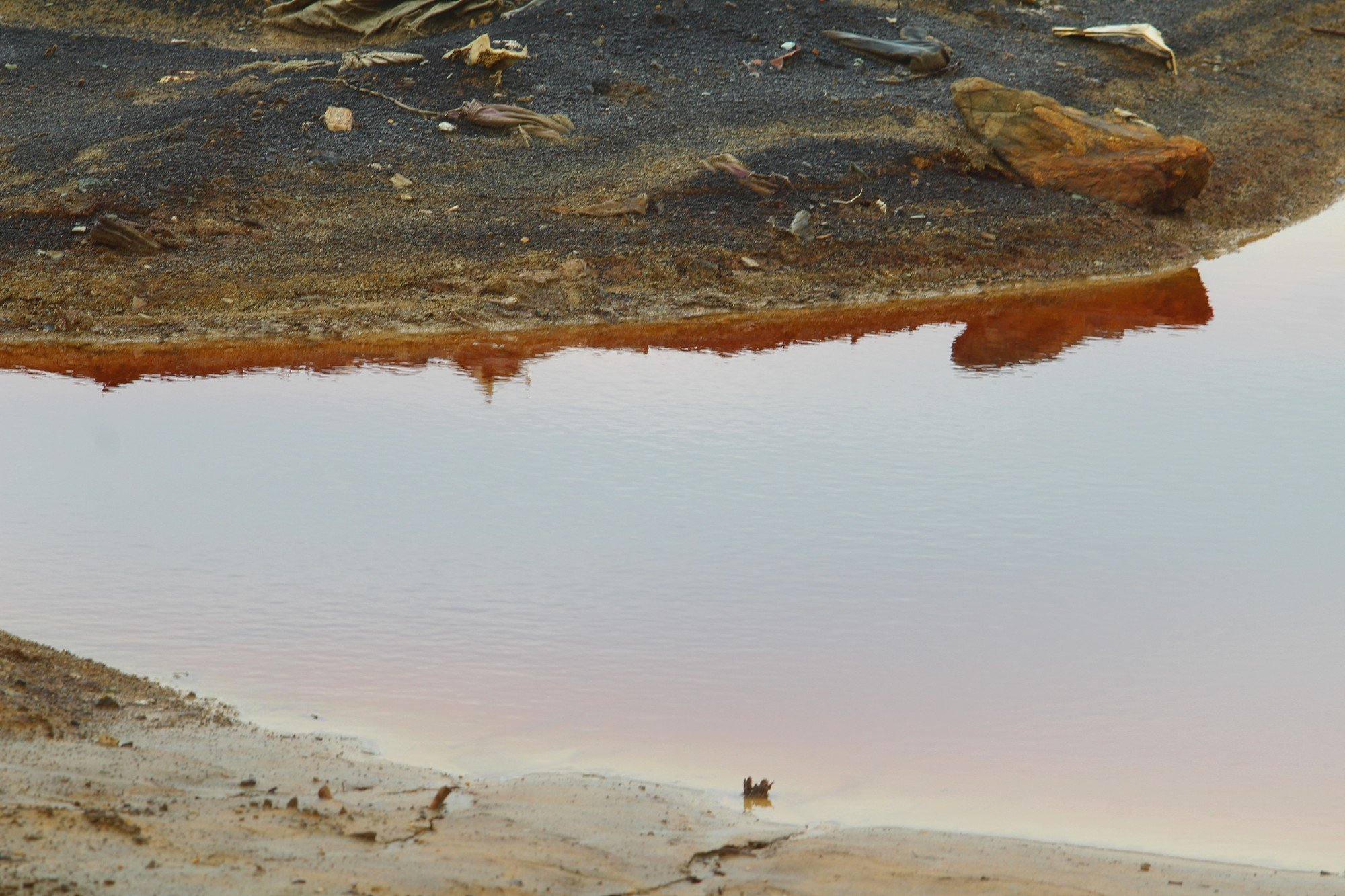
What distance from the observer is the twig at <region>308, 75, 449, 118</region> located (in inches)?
471

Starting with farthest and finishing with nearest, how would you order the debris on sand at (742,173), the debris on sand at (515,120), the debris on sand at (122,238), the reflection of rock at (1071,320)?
the debris on sand at (515,120) → the debris on sand at (742,173) → the debris on sand at (122,238) → the reflection of rock at (1071,320)

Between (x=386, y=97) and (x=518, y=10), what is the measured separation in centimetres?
304

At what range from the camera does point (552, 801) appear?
3814 mm

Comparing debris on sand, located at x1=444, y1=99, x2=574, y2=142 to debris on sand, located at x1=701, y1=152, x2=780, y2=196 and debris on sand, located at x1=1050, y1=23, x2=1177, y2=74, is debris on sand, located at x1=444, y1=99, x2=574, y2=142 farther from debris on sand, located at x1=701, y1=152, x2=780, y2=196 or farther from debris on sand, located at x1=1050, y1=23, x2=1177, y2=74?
debris on sand, located at x1=1050, y1=23, x2=1177, y2=74

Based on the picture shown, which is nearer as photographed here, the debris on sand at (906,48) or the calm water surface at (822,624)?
the calm water surface at (822,624)

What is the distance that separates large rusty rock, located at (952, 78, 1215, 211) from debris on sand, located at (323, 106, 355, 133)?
5.91 metres

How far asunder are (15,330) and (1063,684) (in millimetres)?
7486

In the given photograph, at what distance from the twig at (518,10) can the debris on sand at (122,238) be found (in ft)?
19.8

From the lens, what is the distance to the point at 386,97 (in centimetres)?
1213

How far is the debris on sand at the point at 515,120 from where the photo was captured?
1190 centimetres

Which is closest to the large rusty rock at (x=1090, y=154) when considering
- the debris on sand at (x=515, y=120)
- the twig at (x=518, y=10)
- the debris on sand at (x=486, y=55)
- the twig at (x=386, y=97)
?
the debris on sand at (x=515, y=120)

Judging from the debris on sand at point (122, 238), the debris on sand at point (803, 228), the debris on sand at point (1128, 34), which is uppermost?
the debris on sand at point (1128, 34)

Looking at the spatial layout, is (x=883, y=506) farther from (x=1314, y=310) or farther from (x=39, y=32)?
(x=39, y=32)

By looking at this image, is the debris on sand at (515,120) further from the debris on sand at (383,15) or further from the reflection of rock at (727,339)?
the reflection of rock at (727,339)
